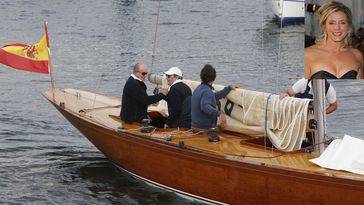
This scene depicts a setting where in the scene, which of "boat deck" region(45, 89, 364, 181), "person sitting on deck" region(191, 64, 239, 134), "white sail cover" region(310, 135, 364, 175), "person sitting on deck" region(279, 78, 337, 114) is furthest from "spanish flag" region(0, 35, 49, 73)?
"white sail cover" region(310, 135, 364, 175)

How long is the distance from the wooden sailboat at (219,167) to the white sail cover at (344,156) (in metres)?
0.13

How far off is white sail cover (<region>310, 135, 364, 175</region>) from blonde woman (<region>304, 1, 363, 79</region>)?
483 cm

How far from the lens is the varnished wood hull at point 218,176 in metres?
8.82

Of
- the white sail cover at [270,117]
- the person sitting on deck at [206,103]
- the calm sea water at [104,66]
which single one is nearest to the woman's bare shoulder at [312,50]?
the calm sea water at [104,66]

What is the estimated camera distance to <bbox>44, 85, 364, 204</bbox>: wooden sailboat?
29.2 feet

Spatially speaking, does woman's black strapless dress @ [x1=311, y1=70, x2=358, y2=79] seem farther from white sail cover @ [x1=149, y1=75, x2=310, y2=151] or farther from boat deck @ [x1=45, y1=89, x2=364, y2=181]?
white sail cover @ [x1=149, y1=75, x2=310, y2=151]

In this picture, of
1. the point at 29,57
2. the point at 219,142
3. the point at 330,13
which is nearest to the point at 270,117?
the point at 219,142

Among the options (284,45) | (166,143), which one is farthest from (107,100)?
(284,45)

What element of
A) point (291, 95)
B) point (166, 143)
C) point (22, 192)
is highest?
point (291, 95)

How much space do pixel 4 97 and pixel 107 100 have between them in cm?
1049

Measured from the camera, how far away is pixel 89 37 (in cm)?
4431

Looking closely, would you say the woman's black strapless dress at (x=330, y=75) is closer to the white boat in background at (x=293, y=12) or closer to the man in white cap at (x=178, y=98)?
the white boat in background at (x=293, y=12)

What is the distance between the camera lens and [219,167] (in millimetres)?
10125

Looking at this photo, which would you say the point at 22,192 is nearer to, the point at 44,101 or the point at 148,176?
the point at 148,176
